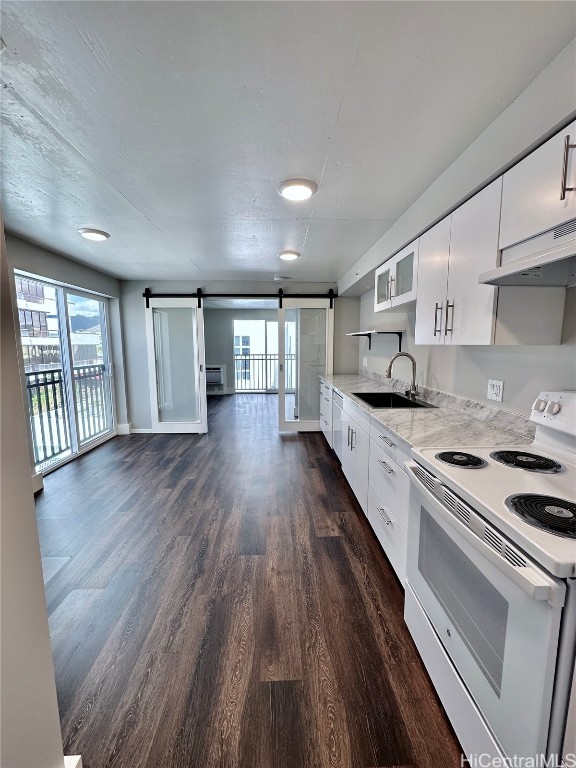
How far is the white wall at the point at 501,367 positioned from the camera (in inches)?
53.5

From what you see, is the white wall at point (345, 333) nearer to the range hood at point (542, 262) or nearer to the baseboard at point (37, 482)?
the range hood at point (542, 262)

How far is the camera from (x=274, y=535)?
2309 mm

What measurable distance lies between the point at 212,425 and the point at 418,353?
3933 millimetres

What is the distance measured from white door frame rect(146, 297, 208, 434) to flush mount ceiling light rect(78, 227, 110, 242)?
6.43 ft

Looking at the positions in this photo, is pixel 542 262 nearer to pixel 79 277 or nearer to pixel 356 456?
A: pixel 356 456

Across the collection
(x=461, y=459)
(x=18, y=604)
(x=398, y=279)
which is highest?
(x=398, y=279)

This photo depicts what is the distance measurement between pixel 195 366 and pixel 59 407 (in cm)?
190

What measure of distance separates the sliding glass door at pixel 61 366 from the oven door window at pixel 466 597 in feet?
12.5

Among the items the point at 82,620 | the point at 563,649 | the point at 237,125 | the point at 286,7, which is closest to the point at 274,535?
the point at 82,620

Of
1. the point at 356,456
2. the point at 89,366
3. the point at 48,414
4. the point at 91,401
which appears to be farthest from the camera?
the point at 91,401

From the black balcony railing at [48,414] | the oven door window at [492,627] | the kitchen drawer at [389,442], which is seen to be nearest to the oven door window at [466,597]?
the oven door window at [492,627]

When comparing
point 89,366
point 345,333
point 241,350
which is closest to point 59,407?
point 89,366

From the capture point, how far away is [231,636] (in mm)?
1508

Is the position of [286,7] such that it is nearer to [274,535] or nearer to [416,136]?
[416,136]
